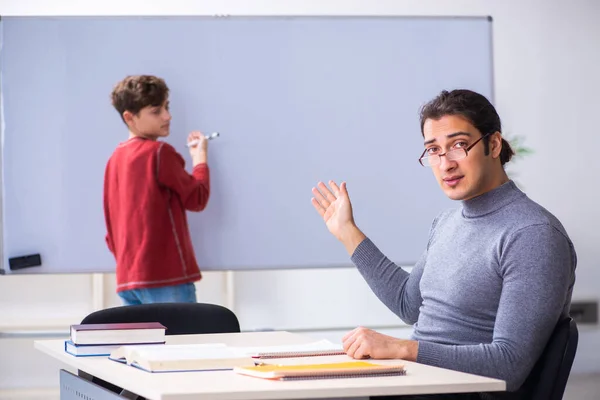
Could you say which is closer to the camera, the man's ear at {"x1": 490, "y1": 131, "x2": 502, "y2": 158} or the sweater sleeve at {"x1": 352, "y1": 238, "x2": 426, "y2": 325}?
the man's ear at {"x1": 490, "y1": 131, "x2": 502, "y2": 158}

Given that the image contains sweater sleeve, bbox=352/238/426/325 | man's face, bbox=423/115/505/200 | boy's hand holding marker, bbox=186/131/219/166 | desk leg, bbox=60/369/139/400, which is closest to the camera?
desk leg, bbox=60/369/139/400

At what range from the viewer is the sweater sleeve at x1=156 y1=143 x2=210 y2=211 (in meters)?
3.78

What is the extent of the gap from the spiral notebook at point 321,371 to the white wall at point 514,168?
9.95 ft

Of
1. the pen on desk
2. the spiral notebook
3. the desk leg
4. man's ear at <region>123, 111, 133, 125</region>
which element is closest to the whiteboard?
the pen on desk

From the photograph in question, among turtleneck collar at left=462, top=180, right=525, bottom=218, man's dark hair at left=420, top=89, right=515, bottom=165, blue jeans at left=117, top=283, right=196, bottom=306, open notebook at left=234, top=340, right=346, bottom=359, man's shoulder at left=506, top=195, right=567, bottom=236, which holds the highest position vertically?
man's dark hair at left=420, top=89, right=515, bottom=165

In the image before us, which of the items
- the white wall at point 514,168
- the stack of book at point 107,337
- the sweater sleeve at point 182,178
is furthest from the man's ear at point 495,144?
the white wall at point 514,168

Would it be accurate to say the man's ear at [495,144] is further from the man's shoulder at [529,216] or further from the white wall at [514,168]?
the white wall at [514,168]

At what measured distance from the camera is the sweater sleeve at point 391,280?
8.20 ft

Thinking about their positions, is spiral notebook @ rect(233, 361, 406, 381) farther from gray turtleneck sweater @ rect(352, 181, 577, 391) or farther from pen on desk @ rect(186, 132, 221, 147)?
pen on desk @ rect(186, 132, 221, 147)

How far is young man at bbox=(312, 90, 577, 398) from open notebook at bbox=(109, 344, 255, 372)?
261mm

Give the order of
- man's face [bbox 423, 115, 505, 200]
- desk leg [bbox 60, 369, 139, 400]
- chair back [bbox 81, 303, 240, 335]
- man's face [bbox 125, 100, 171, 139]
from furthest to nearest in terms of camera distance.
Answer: man's face [bbox 125, 100, 171, 139]
chair back [bbox 81, 303, 240, 335]
man's face [bbox 423, 115, 505, 200]
desk leg [bbox 60, 369, 139, 400]

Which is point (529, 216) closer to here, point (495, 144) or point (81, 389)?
point (495, 144)

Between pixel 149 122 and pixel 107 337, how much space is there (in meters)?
1.90

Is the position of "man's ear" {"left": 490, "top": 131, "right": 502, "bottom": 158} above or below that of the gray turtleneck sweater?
above
